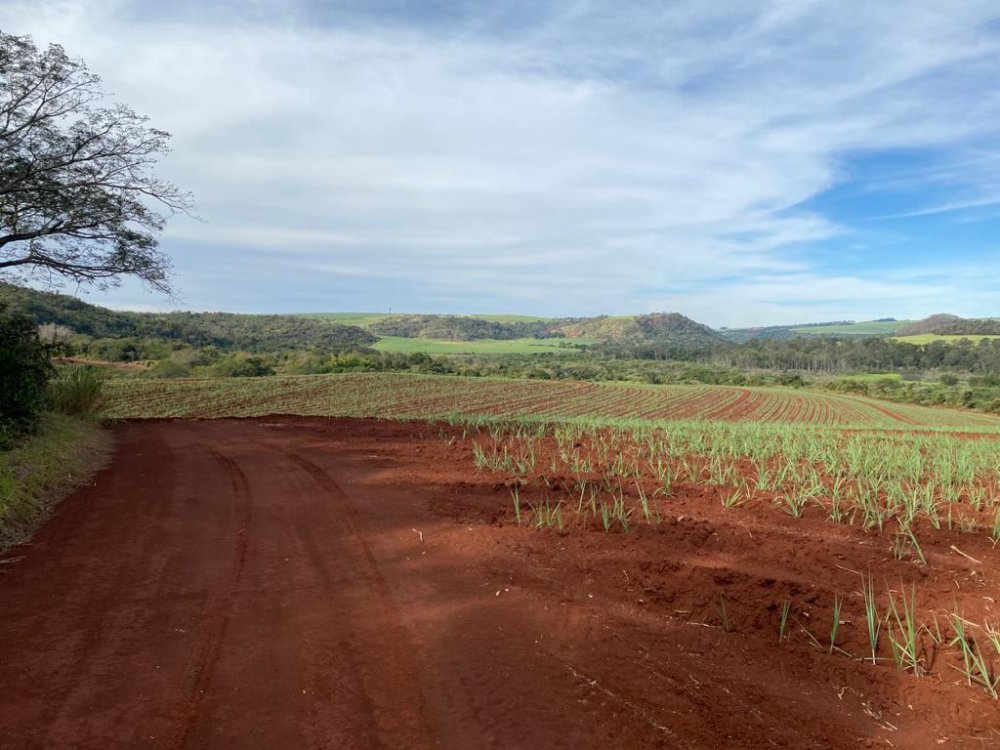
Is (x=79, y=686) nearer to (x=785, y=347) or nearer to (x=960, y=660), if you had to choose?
(x=960, y=660)

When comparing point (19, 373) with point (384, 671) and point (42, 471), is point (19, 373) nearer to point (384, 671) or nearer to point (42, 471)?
point (42, 471)

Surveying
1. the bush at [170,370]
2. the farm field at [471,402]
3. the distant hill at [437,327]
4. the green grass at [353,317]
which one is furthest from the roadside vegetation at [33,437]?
the green grass at [353,317]

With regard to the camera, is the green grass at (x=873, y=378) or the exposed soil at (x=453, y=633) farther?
the green grass at (x=873, y=378)

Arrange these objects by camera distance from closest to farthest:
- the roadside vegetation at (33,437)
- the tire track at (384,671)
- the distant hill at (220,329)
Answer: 1. the tire track at (384,671)
2. the roadside vegetation at (33,437)
3. the distant hill at (220,329)

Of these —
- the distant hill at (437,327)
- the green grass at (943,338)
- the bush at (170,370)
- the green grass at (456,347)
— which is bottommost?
the bush at (170,370)

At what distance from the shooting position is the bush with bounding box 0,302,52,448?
1009cm

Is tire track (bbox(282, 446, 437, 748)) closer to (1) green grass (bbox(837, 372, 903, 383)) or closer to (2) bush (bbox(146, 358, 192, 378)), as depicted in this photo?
(2) bush (bbox(146, 358, 192, 378))

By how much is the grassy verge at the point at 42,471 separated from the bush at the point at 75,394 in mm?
2138

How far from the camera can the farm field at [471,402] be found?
84.9 ft

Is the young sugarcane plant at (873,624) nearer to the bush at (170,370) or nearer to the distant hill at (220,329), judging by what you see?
the distant hill at (220,329)

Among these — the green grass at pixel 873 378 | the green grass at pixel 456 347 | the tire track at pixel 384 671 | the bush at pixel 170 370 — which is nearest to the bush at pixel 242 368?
the bush at pixel 170 370

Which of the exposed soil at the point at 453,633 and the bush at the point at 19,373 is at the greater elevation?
the bush at the point at 19,373

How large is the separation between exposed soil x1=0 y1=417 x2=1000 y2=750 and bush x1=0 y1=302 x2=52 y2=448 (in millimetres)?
4956

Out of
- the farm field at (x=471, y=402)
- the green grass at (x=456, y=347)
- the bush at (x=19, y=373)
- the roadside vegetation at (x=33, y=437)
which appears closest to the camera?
the roadside vegetation at (x=33, y=437)
